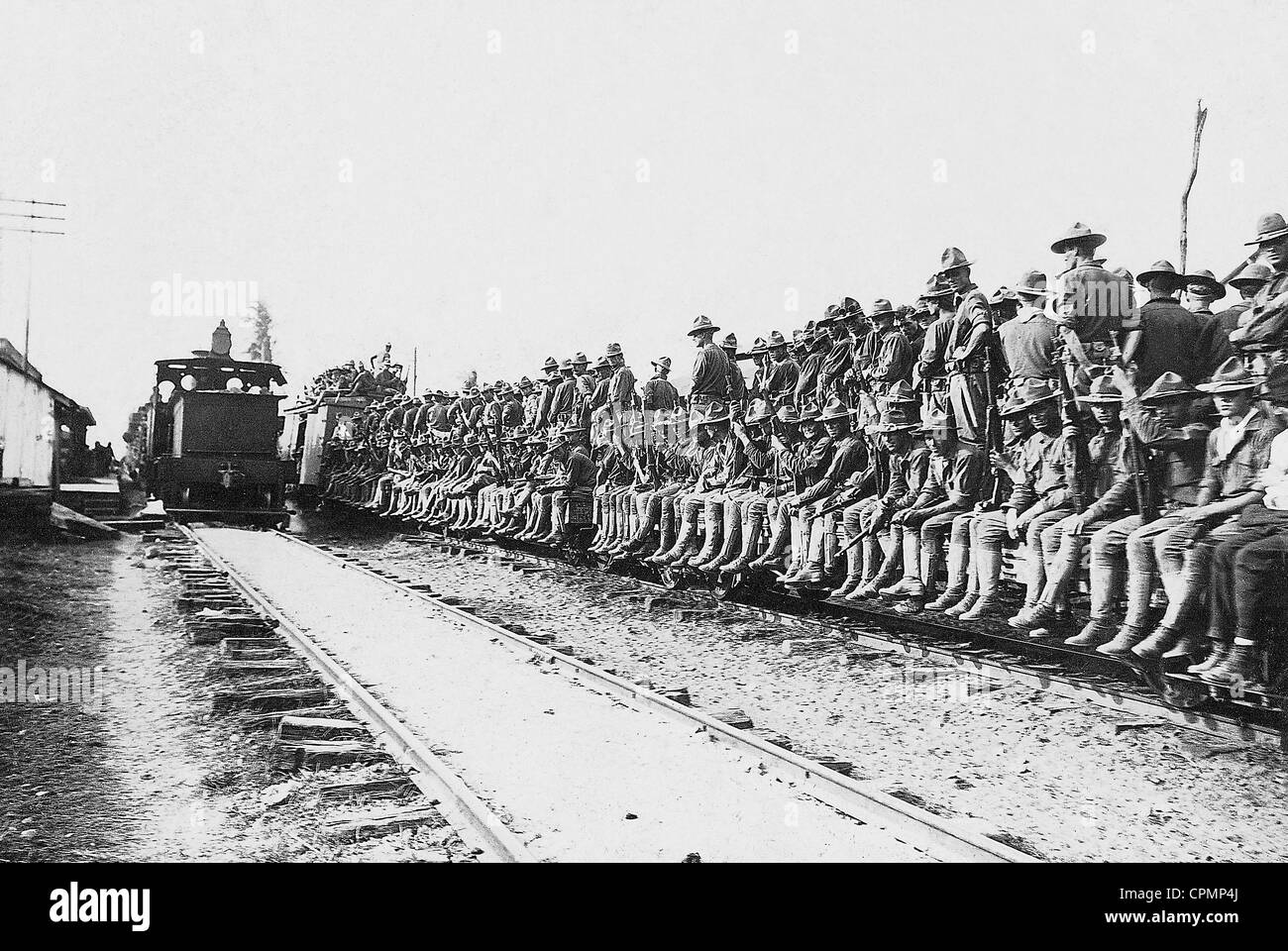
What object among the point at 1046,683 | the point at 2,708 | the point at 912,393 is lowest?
the point at 2,708

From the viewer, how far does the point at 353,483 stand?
73.6 ft

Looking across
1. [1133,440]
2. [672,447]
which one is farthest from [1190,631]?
[672,447]

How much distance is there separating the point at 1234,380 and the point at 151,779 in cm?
519

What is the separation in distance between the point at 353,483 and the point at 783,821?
20558mm

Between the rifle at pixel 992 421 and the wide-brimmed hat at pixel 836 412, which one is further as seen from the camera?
the wide-brimmed hat at pixel 836 412

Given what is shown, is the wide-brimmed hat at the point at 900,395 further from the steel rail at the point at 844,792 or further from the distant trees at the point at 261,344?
the distant trees at the point at 261,344

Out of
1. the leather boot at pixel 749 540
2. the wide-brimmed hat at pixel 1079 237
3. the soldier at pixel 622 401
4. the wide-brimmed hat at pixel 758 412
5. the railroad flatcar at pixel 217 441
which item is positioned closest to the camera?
the wide-brimmed hat at pixel 1079 237

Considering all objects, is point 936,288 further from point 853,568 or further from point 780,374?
point 780,374

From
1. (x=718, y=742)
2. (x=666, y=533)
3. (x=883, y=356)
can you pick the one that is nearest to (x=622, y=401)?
(x=666, y=533)

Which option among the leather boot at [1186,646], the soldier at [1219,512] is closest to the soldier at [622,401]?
the soldier at [1219,512]

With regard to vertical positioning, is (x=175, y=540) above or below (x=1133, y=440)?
below

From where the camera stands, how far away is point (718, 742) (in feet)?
14.7

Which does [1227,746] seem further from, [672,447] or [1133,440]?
[672,447]

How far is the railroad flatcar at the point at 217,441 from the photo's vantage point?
55.1ft
